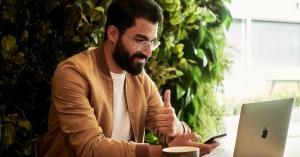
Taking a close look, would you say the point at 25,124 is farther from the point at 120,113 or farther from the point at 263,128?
the point at 263,128

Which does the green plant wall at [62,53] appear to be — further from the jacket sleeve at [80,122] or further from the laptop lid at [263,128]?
the laptop lid at [263,128]

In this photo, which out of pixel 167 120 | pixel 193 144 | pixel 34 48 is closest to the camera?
pixel 193 144

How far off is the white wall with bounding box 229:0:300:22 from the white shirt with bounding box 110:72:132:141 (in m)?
1.35

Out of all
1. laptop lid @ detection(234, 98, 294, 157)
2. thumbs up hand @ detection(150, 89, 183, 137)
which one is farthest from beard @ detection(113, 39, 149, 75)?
laptop lid @ detection(234, 98, 294, 157)

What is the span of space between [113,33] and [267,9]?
154cm

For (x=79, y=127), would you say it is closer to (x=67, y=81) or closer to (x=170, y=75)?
(x=67, y=81)

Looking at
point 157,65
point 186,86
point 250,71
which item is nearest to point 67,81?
point 157,65

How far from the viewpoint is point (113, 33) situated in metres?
1.87

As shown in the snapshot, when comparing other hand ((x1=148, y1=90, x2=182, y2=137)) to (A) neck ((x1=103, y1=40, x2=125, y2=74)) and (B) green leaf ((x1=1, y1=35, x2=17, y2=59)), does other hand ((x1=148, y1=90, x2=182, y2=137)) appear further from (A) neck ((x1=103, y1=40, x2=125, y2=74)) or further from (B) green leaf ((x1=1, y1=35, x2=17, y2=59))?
(B) green leaf ((x1=1, y1=35, x2=17, y2=59))

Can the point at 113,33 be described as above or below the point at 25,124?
above

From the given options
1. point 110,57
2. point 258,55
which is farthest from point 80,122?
point 258,55

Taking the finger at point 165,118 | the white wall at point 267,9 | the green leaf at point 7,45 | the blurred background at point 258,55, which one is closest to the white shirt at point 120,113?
the finger at point 165,118

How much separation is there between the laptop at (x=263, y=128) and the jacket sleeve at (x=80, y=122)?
0.35 metres

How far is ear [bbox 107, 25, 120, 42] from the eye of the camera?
1.86 meters
